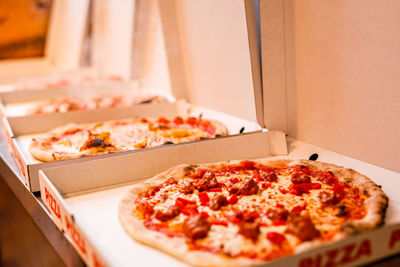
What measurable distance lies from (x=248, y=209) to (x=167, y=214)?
1.19ft

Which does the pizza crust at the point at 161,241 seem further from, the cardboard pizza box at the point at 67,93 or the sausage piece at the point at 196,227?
the cardboard pizza box at the point at 67,93

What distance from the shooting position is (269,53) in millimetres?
2852

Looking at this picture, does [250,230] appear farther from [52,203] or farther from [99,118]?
[99,118]

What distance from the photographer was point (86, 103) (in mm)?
4789

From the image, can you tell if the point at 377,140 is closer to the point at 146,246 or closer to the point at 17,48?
the point at 146,246

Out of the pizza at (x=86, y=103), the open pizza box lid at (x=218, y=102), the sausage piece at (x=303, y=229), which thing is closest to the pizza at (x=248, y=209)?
the sausage piece at (x=303, y=229)

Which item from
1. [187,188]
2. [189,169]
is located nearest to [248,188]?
[187,188]

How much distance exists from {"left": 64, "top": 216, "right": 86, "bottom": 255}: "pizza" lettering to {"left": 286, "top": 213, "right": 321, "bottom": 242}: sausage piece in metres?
0.81

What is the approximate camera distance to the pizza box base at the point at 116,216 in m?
1.45

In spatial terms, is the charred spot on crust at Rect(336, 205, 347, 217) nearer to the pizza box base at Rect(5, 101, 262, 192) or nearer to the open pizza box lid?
the open pizza box lid

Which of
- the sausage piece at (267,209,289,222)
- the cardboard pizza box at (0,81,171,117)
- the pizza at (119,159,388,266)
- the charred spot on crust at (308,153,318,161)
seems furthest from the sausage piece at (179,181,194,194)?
the cardboard pizza box at (0,81,171,117)

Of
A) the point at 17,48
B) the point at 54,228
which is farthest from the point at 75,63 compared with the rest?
the point at 54,228

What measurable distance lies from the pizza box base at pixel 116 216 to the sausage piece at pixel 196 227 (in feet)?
0.43

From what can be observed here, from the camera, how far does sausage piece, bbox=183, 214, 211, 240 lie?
1.62 m
